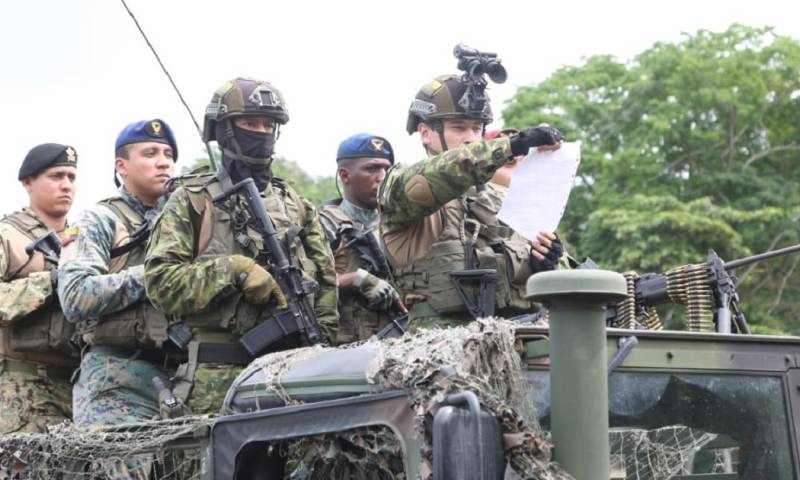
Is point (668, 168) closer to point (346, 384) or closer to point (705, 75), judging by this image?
point (705, 75)

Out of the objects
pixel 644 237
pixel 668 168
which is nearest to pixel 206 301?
pixel 644 237

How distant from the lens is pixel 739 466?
3.81 metres

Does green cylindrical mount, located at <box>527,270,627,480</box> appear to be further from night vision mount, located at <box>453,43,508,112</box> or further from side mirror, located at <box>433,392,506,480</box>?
night vision mount, located at <box>453,43,508,112</box>

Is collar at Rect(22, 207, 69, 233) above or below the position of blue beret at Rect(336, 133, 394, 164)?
below

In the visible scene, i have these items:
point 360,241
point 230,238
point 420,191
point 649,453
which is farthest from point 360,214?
point 649,453

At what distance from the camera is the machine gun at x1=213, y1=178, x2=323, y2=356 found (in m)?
5.46

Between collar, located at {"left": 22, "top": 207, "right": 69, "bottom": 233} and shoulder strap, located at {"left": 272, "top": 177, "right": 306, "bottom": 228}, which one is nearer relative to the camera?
shoulder strap, located at {"left": 272, "top": 177, "right": 306, "bottom": 228}

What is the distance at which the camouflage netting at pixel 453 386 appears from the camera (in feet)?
Result: 10.5

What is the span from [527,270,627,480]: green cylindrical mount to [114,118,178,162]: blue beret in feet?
13.6

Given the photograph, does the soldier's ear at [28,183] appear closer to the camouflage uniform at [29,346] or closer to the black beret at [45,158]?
the black beret at [45,158]

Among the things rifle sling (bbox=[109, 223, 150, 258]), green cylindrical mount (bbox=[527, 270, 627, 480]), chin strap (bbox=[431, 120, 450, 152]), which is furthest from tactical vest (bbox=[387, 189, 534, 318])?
green cylindrical mount (bbox=[527, 270, 627, 480])

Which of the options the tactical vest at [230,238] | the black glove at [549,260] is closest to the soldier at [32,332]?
the tactical vest at [230,238]

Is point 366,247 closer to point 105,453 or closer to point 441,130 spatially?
point 441,130

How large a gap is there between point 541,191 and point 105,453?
74.9 inches
